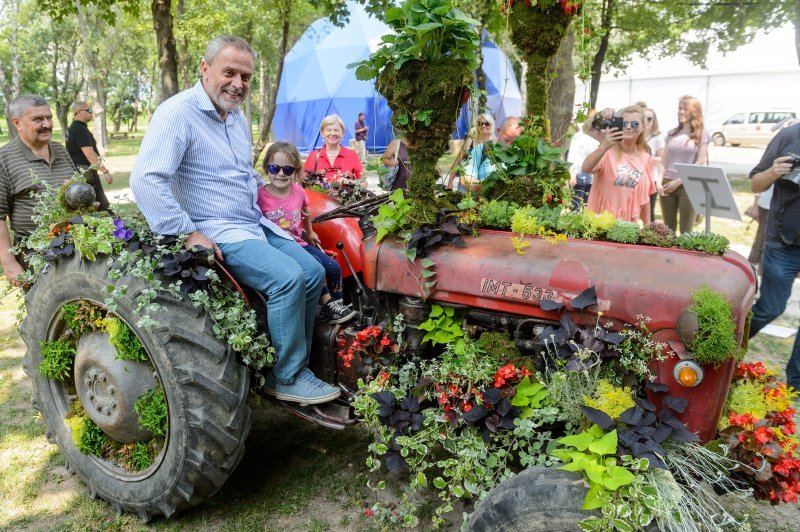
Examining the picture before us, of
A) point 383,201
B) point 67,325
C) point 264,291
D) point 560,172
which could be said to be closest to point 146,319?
point 264,291

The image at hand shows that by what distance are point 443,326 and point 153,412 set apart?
1.41m

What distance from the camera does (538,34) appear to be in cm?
294

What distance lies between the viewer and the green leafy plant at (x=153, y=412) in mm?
2736

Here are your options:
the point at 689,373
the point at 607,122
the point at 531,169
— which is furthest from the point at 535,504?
the point at 607,122

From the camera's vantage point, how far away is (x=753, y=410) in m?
2.38

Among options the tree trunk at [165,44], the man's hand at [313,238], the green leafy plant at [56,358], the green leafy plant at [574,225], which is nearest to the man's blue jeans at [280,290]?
the man's hand at [313,238]

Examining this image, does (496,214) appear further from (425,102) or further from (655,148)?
(655,148)

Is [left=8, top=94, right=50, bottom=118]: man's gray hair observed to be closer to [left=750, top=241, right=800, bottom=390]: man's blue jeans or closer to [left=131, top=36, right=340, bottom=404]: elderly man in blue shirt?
[left=131, top=36, right=340, bottom=404]: elderly man in blue shirt

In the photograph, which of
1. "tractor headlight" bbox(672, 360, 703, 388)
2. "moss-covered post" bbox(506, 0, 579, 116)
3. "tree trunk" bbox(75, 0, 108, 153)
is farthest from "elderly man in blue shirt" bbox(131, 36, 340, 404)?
"tree trunk" bbox(75, 0, 108, 153)

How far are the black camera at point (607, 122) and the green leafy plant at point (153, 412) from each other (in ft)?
11.3

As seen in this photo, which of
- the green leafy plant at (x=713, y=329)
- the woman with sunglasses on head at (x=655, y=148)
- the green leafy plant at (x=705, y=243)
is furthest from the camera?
the woman with sunglasses on head at (x=655, y=148)

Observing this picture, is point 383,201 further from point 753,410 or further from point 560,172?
point 753,410

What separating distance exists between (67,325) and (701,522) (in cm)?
302

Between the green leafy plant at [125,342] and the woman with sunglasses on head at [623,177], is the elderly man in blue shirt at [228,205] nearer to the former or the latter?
the green leafy plant at [125,342]
